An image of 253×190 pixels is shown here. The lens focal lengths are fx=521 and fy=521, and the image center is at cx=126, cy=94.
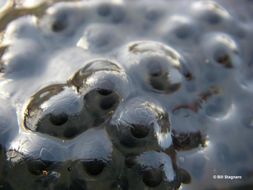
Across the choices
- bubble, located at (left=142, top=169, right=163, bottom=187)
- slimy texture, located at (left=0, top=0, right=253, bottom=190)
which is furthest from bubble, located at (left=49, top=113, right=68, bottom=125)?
bubble, located at (left=142, top=169, right=163, bottom=187)

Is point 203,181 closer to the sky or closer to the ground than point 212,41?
closer to the ground

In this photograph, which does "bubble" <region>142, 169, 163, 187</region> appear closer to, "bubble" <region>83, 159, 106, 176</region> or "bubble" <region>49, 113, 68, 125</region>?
"bubble" <region>83, 159, 106, 176</region>

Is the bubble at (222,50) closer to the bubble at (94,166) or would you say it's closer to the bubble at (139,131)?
the bubble at (139,131)

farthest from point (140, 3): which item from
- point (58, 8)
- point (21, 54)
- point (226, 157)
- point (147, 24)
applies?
point (226, 157)

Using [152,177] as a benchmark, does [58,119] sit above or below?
above

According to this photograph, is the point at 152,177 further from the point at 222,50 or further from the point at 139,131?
the point at 222,50

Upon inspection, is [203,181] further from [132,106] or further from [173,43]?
[173,43]

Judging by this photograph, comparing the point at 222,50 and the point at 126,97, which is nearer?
the point at 126,97

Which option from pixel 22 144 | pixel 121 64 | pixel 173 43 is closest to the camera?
pixel 22 144

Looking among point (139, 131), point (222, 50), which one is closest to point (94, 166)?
point (139, 131)
